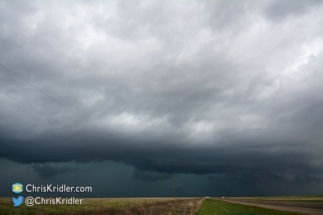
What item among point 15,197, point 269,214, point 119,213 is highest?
point 15,197

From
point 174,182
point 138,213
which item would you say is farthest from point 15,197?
point 174,182

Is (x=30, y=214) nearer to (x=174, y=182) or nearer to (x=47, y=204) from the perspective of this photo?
(x=47, y=204)

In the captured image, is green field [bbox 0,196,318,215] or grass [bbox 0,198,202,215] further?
green field [bbox 0,196,318,215]

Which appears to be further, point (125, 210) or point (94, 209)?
point (125, 210)

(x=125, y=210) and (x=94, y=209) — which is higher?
(x=94, y=209)

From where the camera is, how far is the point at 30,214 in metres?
32.9

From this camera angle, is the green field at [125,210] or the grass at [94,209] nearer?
the grass at [94,209]

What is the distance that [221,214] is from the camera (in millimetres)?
44562

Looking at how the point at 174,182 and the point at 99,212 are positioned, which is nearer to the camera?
the point at 99,212

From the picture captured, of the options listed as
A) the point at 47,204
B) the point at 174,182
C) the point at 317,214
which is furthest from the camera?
the point at 174,182

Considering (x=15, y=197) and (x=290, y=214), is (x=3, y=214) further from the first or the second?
(x=290, y=214)

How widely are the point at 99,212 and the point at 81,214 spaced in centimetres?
231

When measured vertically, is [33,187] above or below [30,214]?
above

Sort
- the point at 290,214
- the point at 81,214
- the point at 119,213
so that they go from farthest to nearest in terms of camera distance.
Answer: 1. the point at 290,214
2. the point at 119,213
3. the point at 81,214
